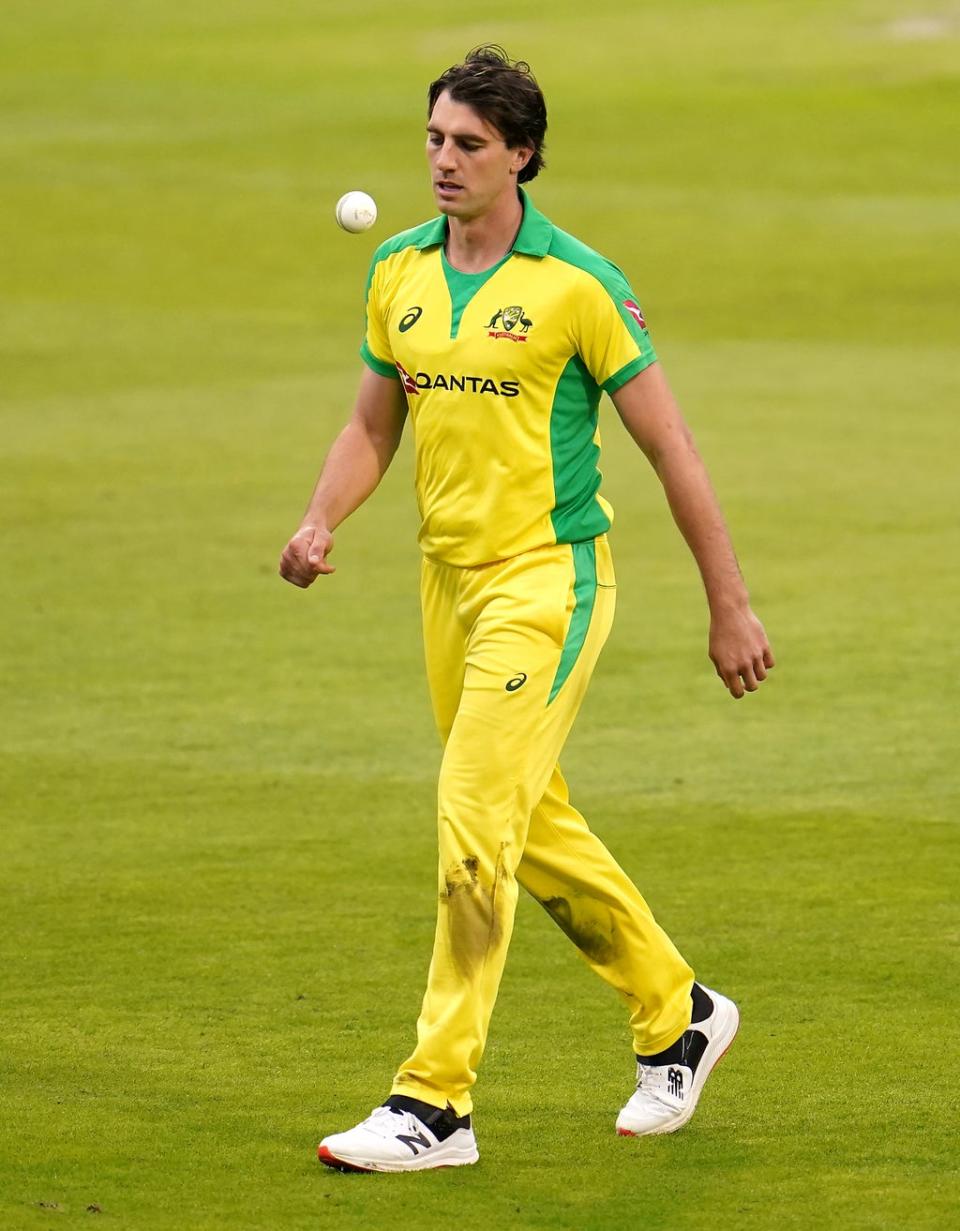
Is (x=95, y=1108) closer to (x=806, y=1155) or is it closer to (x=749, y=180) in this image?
(x=806, y=1155)

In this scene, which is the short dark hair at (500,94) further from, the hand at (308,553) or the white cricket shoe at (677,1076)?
the white cricket shoe at (677,1076)

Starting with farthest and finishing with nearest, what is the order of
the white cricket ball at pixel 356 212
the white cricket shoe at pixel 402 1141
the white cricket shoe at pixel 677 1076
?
the white cricket ball at pixel 356 212, the white cricket shoe at pixel 677 1076, the white cricket shoe at pixel 402 1141

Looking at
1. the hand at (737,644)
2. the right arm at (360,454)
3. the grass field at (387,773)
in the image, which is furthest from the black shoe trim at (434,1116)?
the right arm at (360,454)

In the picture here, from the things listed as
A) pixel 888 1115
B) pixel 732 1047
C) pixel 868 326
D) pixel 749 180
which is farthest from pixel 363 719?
pixel 749 180

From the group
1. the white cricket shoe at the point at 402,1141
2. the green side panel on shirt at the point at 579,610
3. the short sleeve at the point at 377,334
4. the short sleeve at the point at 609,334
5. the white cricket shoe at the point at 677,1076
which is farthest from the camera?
the short sleeve at the point at 377,334

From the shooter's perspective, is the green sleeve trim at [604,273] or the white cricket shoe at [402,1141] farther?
the green sleeve trim at [604,273]

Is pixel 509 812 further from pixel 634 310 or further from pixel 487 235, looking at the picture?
pixel 487 235

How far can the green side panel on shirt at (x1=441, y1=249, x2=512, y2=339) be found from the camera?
544cm

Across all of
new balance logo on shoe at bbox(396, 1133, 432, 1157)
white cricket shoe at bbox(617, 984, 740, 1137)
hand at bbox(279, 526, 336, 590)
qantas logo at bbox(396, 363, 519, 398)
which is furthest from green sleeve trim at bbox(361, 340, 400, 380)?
new balance logo on shoe at bbox(396, 1133, 432, 1157)

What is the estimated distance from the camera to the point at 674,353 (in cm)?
2195

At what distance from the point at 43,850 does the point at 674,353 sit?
1443cm

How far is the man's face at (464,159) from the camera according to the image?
17.6ft

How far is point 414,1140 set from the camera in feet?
17.1

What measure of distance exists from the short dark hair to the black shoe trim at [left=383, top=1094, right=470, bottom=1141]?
215 cm
